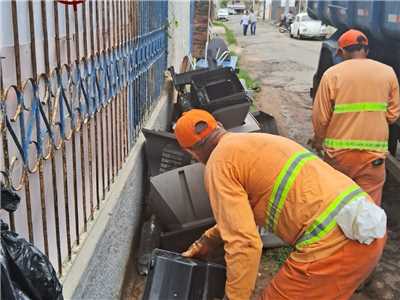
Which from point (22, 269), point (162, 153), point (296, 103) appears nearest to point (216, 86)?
point (162, 153)

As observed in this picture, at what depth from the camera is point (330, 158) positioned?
4.16 metres

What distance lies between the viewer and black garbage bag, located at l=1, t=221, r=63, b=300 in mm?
1337

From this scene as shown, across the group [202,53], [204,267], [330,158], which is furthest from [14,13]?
[202,53]

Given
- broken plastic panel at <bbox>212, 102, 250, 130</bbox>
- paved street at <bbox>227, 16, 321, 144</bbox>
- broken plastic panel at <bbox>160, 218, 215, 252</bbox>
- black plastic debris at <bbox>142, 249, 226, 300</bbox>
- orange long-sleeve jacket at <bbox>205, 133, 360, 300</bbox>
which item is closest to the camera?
orange long-sleeve jacket at <bbox>205, 133, 360, 300</bbox>

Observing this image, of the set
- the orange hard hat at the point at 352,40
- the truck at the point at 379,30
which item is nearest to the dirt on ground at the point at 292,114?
the truck at the point at 379,30

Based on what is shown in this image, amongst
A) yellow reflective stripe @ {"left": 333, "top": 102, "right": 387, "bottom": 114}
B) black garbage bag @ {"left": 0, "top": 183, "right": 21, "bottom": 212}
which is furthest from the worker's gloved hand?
yellow reflective stripe @ {"left": 333, "top": 102, "right": 387, "bottom": 114}

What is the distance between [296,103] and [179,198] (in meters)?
7.80

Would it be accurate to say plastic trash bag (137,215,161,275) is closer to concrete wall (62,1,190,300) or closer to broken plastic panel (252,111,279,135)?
concrete wall (62,1,190,300)

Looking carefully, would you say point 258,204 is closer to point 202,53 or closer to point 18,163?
point 18,163

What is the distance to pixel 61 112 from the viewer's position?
2268 millimetres

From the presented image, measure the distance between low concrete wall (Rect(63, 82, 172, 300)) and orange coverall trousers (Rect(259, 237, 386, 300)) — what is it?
3.00 feet

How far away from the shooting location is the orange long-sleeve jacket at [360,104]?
3.97m

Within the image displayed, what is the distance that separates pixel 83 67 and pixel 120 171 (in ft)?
4.03

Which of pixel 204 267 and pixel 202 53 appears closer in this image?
pixel 204 267
